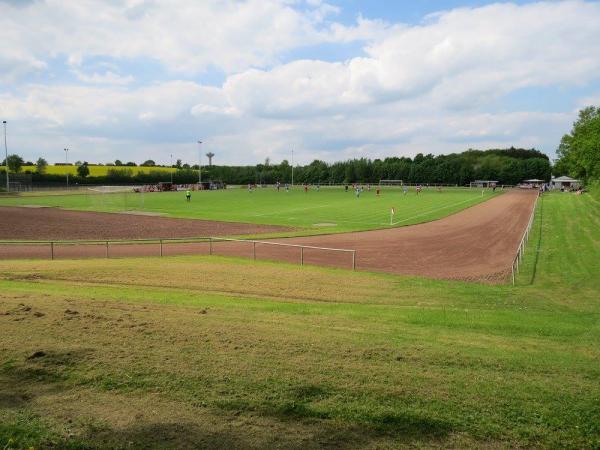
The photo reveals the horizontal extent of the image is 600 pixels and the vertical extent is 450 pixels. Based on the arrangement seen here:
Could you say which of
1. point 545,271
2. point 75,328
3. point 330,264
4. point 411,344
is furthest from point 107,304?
point 545,271

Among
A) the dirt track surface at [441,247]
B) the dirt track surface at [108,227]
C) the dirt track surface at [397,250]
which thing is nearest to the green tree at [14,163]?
the dirt track surface at [108,227]

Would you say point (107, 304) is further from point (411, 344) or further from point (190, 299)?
point (411, 344)

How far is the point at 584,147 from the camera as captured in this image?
63.9 meters

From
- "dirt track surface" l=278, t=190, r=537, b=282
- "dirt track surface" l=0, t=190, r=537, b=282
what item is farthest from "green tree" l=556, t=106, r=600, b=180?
"dirt track surface" l=0, t=190, r=537, b=282

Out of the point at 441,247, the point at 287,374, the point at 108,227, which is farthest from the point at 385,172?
the point at 287,374

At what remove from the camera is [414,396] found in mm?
6348

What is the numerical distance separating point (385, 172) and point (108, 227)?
5488 inches

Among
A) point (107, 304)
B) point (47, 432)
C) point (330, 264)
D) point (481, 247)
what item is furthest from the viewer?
point (481, 247)

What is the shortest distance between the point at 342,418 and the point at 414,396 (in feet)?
3.76

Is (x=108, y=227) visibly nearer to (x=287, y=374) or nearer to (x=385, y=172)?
(x=287, y=374)

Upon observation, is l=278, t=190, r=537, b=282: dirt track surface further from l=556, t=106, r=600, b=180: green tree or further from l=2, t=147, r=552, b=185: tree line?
l=2, t=147, r=552, b=185: tree line

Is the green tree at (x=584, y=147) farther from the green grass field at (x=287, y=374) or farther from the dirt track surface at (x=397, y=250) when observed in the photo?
the green grass field at (x=287, y=374)

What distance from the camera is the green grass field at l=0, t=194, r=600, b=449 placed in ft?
17.9

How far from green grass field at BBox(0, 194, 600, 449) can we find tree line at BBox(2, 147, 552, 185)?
417 feet
